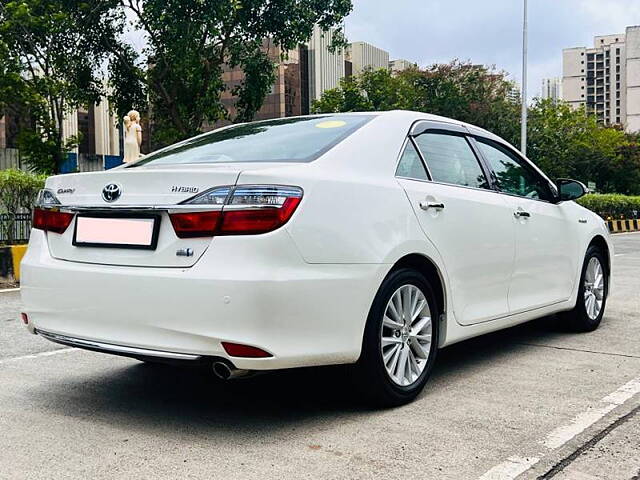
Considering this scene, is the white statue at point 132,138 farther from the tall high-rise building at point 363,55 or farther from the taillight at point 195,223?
the tall high-rise building at point 363,55

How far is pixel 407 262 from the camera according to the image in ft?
12.7

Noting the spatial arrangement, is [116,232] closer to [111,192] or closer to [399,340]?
[111,192]

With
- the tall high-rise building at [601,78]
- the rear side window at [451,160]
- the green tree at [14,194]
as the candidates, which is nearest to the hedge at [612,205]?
the green tree at [14,194]

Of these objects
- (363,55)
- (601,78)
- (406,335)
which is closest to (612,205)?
(406,335)

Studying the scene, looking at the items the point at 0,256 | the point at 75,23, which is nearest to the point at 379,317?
the point at 0,256

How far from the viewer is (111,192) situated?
3502 millimetres

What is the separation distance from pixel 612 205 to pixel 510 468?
32820 mm

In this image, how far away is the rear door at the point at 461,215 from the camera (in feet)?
13.3

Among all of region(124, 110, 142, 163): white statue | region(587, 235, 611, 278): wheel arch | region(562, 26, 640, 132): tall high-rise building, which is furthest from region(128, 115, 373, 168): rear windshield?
region(562, 26, 640, 132): tall high-rise building

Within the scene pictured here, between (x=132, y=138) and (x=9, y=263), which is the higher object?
(x=132, y=138)

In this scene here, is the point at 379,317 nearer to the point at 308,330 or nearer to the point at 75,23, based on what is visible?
the point at 308,330

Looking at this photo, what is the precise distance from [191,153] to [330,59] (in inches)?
2400

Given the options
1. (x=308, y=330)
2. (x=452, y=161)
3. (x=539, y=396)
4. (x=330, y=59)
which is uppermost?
(x=330, y=59)

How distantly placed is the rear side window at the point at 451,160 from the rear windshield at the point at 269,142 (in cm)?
43
